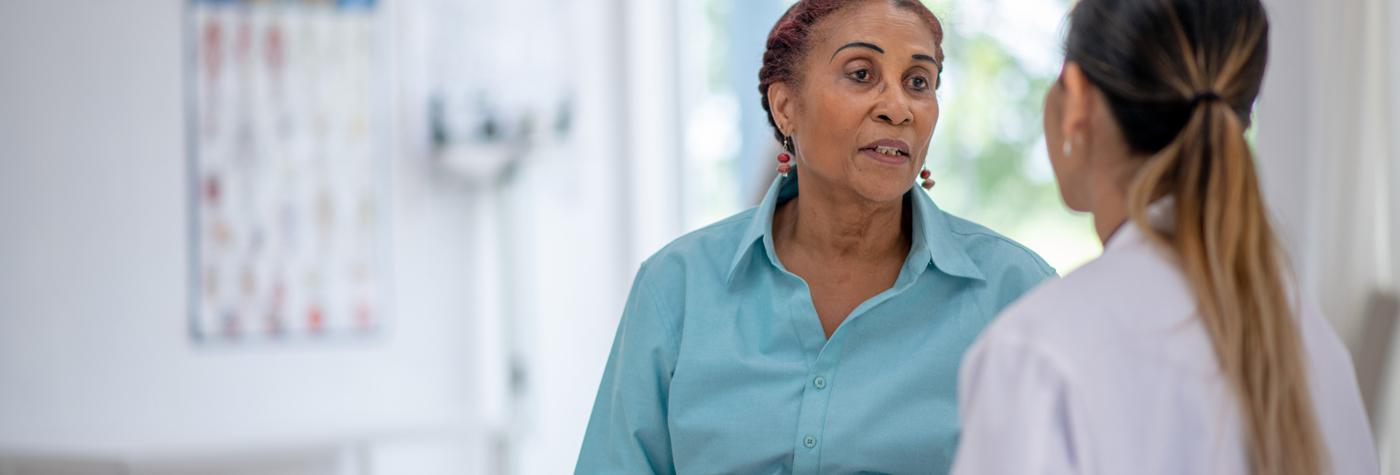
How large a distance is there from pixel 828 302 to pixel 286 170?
8.45ft

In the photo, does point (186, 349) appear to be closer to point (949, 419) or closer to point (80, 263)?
point (80, 263)

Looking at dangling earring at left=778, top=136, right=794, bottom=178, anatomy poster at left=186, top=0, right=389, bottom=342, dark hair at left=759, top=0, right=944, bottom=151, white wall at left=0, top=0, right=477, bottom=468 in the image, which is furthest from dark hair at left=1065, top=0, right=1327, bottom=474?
anatomy poster at left=186, top=0, right=389, bottom=342

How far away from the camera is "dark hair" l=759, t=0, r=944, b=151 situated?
177cm

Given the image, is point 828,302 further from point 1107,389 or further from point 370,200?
point 370,200

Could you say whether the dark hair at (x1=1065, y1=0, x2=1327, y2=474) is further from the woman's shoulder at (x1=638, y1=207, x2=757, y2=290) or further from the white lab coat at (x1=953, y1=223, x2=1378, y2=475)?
the woman's shoulder at (x1=638, y1=207, x2=757, y2=290)

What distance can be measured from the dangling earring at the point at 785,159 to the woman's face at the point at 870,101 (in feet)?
0.30

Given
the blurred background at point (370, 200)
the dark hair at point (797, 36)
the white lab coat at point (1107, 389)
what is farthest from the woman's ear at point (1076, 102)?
the blurred background at point (370, 200)

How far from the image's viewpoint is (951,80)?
3.28 m

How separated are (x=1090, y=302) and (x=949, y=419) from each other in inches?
21.1

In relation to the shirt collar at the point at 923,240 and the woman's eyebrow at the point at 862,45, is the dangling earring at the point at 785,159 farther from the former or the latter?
the woman's eyebrow at the point at 862,45

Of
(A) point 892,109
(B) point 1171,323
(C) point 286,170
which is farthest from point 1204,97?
(C) point 286,170

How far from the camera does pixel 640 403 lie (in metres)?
1.71

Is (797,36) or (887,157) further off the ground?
(797,36)

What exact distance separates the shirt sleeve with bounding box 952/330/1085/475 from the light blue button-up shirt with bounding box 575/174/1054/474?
1.60 feet
